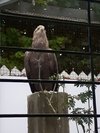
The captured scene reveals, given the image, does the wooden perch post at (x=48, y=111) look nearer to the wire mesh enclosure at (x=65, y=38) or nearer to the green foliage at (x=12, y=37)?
the wire mesh enclosure at (x=65, y=38)

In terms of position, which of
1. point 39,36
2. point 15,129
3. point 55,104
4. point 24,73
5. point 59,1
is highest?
point 59,1

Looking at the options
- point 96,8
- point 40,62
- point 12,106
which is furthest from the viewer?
point 40,62

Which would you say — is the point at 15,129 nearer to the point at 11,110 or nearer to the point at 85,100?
the point at 11,110

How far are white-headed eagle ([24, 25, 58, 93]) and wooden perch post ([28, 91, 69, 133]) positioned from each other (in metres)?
0.19

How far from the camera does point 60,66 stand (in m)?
2.45

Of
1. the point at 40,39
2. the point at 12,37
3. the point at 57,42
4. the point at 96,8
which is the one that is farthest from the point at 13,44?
the point at 96,8

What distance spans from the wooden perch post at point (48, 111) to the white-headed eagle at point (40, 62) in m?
0.19

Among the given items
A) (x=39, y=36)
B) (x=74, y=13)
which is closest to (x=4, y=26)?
(x=39, y=36)

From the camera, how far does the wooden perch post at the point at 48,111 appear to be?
2.06 meters

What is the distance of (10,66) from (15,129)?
18.3 inches

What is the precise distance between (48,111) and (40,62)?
435 mm

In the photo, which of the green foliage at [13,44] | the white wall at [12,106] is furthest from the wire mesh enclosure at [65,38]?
the white wall at [12,106]

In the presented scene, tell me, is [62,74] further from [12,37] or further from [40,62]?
[12,37]

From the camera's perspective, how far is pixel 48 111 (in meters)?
2.07
